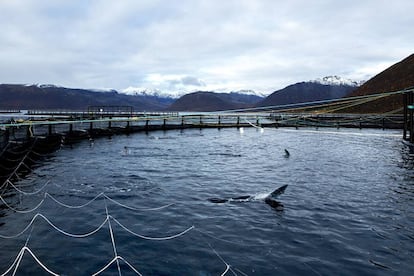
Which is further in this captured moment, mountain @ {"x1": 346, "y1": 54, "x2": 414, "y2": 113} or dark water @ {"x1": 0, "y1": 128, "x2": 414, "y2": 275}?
mountain @ {"x1": 346, "y1": 54, "x2": 414, "y2": 113}

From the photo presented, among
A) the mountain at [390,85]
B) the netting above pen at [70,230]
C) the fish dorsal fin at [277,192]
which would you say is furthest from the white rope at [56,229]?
the mountain at [390,85]

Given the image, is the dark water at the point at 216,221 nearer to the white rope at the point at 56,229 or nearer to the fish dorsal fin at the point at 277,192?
the white rope at the point at 56,229

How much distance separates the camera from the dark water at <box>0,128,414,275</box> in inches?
364

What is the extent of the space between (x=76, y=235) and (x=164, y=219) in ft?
11.5

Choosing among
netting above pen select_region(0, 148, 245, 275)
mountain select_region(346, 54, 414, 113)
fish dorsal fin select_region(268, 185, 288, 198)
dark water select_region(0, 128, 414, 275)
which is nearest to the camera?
netting above pen select_region(0, 148, 245, 275)

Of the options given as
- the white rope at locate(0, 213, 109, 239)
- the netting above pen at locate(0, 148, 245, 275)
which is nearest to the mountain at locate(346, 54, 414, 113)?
the netting above pen at locate(0, 148, 245, 275)

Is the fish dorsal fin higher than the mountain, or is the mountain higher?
the mountain

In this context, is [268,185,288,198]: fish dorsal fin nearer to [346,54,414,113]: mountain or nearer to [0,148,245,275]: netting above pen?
[0,148,245,275]: netting above pen

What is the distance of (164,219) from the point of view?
12.9 m

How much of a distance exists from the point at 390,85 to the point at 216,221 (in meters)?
164

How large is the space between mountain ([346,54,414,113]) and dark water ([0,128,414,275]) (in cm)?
11434

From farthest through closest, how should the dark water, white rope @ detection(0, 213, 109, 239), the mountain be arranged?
1. the mountain
2. white rope @ detection(0, 213, 109, 239)
3. the dark water

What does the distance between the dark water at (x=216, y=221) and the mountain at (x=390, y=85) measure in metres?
114

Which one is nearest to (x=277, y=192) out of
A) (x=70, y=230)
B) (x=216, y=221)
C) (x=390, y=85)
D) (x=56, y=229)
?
(x=216, y=221)
